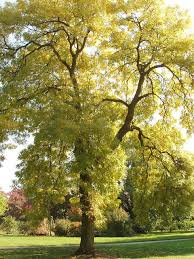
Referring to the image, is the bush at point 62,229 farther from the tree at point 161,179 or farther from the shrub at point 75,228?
the tree at point 161,179

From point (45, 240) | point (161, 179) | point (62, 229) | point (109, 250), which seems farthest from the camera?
point (62, 229)

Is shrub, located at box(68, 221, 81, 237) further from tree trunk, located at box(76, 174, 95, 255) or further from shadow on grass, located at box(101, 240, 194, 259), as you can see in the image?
tree trunk, located at box(76, 174, 95, 255)

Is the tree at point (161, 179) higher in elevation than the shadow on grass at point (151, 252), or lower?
higher

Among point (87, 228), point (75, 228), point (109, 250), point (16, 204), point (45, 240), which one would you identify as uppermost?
point (16, 204)

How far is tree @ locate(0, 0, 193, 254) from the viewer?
55.6ft

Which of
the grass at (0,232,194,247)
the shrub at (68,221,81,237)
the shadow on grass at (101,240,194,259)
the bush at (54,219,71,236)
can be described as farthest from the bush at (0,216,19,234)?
the shadow on grass at (101,240,194,259)

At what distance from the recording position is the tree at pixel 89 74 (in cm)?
1695

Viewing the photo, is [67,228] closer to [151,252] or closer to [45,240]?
[45,240]

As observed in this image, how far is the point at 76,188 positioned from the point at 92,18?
7.50 metres

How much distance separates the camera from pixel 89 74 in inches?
853

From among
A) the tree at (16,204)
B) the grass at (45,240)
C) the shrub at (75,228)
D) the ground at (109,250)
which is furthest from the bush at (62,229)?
the ground at (109,250)

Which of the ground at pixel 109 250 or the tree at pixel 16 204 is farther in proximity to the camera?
the tree at pixel 16 204

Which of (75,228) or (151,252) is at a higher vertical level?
(75,228)

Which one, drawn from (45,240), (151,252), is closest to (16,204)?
(45,240)
